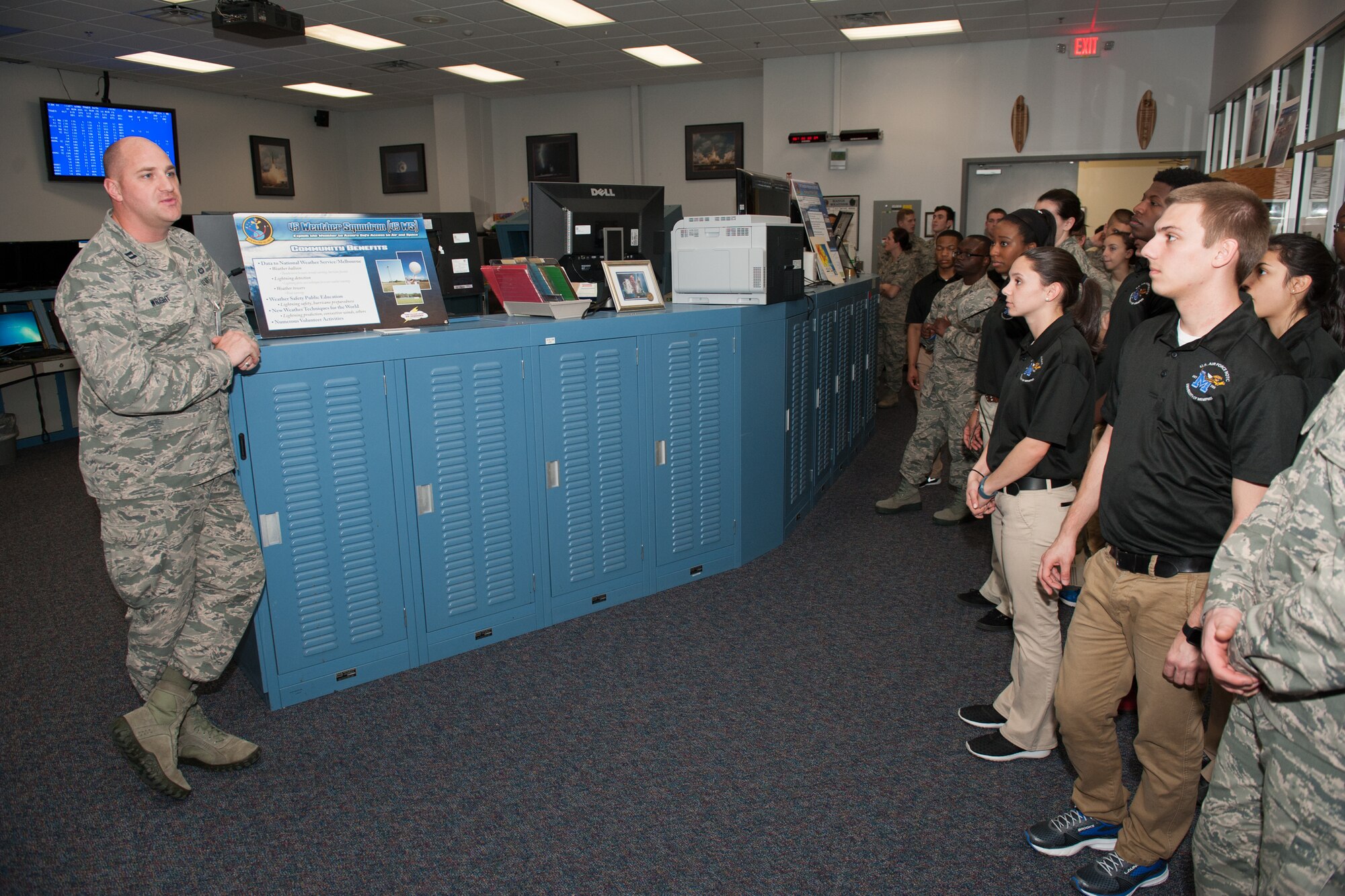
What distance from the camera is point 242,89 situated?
1094cm

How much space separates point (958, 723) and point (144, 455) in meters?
2.56

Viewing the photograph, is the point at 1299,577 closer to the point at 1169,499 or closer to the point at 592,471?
the point at 1169,499

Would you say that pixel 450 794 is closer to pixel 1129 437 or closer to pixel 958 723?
pixel 958 723

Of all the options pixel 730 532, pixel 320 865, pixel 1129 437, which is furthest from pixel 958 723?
pixel 320 865

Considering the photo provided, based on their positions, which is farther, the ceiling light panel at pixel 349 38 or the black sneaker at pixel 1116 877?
the ceiling light panel at pixel 349 38

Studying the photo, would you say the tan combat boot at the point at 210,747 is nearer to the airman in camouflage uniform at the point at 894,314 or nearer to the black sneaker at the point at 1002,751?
the black sneaker at the point at 1002,751

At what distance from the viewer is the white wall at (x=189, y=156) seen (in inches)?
360

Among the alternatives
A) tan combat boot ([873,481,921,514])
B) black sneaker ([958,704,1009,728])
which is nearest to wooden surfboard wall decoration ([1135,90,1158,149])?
tan combat boot ([873,481,921,514])

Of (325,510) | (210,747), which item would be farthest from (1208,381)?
(210,747)

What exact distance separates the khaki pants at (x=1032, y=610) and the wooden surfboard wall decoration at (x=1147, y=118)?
7931mm

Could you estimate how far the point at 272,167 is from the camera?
12.0 metres

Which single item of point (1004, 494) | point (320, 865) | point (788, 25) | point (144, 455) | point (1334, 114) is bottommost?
point (320, 865)

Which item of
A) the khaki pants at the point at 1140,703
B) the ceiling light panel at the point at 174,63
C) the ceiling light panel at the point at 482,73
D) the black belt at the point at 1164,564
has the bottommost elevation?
the khaki pants at the point at 1140,703

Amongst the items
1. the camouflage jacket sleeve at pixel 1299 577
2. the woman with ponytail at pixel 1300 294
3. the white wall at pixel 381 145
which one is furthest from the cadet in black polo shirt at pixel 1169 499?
the white wall at pixel 381 145
